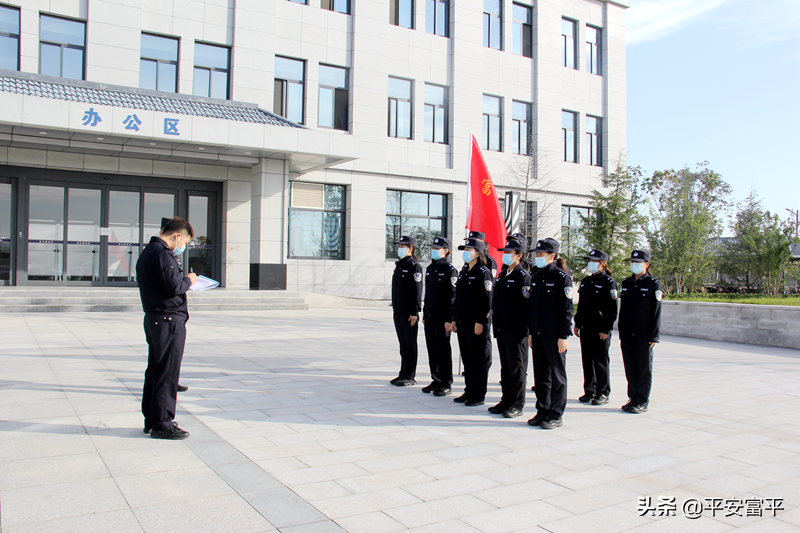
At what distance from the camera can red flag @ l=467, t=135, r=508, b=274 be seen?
913 cm

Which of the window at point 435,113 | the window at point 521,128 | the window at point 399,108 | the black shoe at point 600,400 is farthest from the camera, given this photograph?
the window at point 521,128

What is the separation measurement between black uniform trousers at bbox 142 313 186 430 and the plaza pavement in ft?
0.80

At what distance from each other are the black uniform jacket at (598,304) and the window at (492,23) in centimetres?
2154

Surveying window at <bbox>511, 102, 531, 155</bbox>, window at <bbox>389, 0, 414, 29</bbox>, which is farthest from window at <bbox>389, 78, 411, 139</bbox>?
window at <bbox>511, 102, 531, 155</bbox>

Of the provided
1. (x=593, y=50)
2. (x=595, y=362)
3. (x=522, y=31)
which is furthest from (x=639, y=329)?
(x=593, y=50)

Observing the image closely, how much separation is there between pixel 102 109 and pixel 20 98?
70.8 inches

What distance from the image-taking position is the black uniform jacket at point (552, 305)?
5977 millimetres

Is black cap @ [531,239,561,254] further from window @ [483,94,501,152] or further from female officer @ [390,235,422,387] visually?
window @ [483,94,501,152]

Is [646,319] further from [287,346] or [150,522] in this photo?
[287,346]

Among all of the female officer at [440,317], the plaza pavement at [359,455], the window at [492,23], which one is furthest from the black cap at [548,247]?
the window at [492,23]

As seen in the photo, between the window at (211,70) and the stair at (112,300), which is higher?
the window at (211,70)

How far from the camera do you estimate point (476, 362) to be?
683 centimetres

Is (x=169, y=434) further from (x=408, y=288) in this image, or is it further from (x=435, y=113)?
(x=435, y=113)

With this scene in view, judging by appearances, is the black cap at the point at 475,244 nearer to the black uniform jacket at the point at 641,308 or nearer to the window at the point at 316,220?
the black uniform jacket at the point at 641,308
